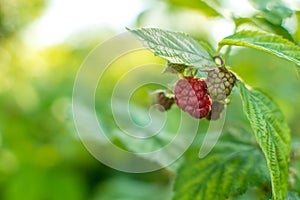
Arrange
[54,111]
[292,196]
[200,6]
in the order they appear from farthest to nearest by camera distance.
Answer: [54,111], [200,6], [292,196]

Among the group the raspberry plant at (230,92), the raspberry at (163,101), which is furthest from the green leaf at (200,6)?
the raspberry at (163,101)

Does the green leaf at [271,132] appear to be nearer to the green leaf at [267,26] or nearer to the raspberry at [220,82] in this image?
the raspberry at [220,82]

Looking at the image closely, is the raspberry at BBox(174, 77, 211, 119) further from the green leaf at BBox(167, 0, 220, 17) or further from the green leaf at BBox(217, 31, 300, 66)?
the green leaf at BBox(167, 0, 220, 17)

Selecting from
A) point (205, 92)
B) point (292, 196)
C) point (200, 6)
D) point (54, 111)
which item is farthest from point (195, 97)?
point (54, 111)

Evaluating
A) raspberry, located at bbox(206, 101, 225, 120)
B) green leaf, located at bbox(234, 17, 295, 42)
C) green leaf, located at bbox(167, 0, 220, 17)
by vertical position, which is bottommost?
raspberry, located at bbox(206, 101, 225, 120)

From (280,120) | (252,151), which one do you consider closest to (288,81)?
(252,151)

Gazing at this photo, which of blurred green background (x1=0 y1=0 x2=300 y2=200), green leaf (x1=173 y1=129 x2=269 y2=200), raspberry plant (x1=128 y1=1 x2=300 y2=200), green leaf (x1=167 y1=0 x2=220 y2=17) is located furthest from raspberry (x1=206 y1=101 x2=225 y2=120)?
blurred green background (x1=0 y1=0 x2=300 y2=200)

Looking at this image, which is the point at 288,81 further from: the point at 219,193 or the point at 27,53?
the point at 27,53

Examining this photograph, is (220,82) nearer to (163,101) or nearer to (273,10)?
(163,101)
